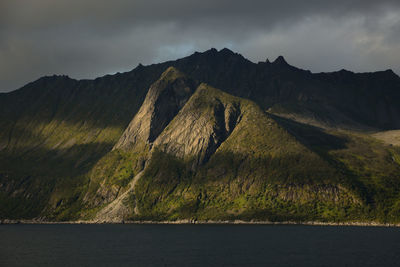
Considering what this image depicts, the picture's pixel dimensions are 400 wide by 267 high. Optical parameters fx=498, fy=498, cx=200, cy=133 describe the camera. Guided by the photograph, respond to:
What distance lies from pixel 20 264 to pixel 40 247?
1950 inches

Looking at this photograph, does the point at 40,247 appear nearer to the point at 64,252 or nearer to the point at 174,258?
the point at 64,252

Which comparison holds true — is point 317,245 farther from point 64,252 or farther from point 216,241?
point 64,252

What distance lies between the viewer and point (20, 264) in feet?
453

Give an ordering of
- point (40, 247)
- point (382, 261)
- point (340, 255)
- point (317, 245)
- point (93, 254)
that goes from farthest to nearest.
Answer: point (40, 247) → point (317, 245) → point (93, 254) → point (340, 255) → point (382, 261)

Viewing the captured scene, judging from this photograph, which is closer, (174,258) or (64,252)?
(174,258)

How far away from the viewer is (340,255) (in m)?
148

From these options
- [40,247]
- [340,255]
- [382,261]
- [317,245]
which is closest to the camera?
[382,261]

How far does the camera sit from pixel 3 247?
18650cm

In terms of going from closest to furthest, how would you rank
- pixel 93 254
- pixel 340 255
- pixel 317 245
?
pixel 340 255 < pixel 93 254 < pixel 317 245

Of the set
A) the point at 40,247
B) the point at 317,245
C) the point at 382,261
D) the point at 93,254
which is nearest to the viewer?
the point at 382,261

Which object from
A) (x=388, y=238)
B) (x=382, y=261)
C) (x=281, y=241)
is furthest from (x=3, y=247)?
(x=388, y=238)

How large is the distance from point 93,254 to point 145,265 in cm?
3282

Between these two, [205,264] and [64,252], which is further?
[64,252]

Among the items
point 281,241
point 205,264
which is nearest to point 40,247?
point 205,264
